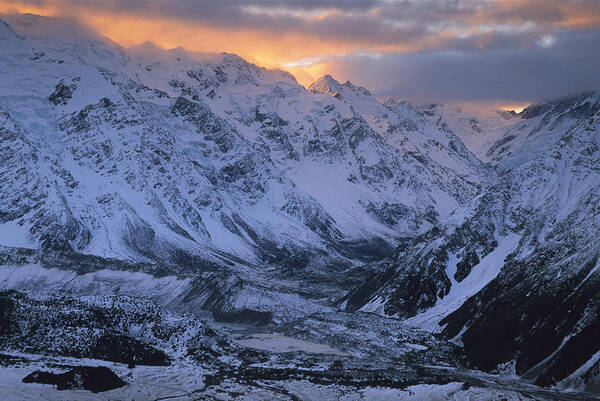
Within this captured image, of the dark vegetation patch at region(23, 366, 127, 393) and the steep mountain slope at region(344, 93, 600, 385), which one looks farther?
the steep mountain slope at region(344, 93, 600, 385)

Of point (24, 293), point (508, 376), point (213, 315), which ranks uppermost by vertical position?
point (24, 293)

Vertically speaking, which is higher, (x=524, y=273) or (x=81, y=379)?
(x=524, y=273)

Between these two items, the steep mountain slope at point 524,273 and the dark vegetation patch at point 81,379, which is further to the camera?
the steep mountain slope at point 524,273

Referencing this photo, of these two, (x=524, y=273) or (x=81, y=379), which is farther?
(x=524, y=273)

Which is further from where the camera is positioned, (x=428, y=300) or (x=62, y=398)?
(x=428, y=300)

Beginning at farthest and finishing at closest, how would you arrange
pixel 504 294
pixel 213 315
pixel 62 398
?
1. pixel 213 315
2. pixel 504 294
3. pixel 62 398

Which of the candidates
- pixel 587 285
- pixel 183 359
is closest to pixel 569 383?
pixel 587 285

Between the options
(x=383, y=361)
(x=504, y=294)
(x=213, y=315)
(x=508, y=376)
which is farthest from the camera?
(x=213, y=315)

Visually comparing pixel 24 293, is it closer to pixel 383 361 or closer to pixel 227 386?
pixel 227 386
